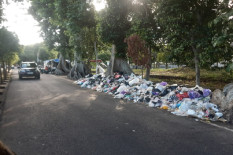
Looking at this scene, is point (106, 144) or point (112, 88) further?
point (112, 88)

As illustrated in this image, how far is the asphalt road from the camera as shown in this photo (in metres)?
4.11

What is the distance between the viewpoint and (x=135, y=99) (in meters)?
9.95

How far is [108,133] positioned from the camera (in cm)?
509

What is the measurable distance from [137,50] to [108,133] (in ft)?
31.6

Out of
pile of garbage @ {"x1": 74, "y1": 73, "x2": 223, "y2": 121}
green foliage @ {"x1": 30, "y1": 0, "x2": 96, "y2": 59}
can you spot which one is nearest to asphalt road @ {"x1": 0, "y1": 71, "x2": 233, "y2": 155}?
pile of garbage @ {"x1": 74, "y1": 73, "x2": 223, "y2": 121}

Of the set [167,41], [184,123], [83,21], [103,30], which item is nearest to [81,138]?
[184,123]

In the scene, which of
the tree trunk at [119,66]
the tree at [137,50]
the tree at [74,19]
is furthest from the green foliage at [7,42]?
the tree at [137,50]

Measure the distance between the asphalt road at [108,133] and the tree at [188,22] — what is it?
5.88 m

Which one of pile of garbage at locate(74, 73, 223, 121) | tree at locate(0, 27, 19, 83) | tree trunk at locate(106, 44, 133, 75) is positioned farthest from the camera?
tree at locate(0, 27, 19, 83)

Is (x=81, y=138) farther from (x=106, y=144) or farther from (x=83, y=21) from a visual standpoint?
(x=83, y=21)

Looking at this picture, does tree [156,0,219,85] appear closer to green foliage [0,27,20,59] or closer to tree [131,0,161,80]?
tree [131,0,161,80]

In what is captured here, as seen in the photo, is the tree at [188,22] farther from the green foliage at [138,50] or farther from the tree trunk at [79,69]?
the tree trunk at [79,69]

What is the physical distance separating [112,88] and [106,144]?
8540mm

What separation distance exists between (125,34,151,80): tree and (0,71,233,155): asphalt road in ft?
23.2
